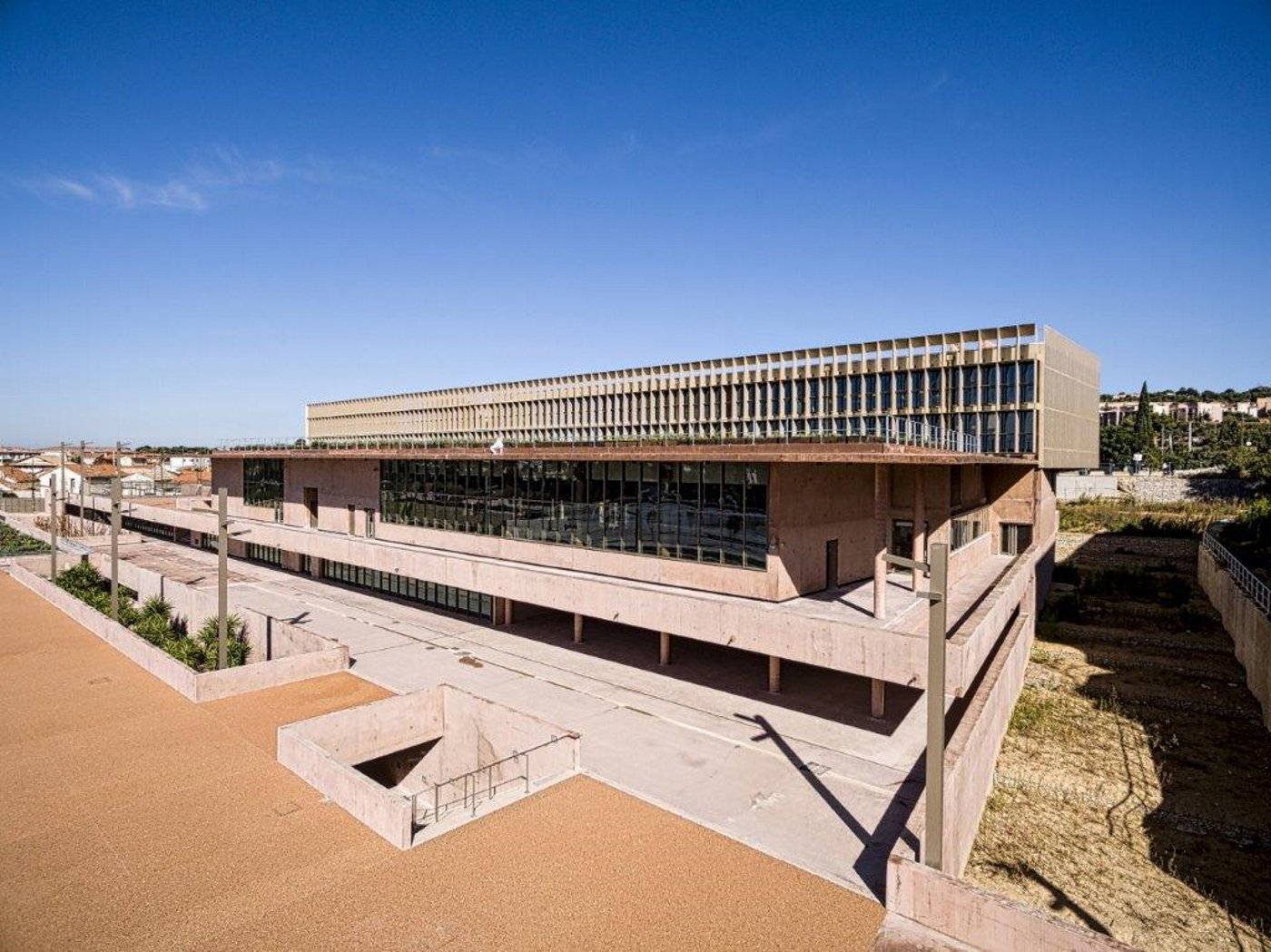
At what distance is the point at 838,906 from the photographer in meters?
10.4

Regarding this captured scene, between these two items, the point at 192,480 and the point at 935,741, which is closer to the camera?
the point at 935,741

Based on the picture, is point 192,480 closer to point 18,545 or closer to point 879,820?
point 18,545

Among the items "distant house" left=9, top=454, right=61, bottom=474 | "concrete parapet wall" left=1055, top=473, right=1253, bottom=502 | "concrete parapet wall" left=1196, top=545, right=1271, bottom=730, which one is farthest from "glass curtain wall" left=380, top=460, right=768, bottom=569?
"distant house" left=9, top=454, right=61, bottom=474

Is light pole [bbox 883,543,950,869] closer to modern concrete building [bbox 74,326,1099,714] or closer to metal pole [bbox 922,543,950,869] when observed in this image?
metal pole [bbox 922,543,950,869]

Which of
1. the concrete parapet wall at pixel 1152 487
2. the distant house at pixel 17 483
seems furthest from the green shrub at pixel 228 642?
the concrete parapet wall at pixel 1152 487

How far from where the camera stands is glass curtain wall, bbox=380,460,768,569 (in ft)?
70.3

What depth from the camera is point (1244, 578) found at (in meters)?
30.3

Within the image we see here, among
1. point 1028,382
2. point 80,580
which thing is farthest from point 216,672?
point 1028,382

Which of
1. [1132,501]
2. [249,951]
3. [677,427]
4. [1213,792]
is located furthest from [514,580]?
[1132,501]

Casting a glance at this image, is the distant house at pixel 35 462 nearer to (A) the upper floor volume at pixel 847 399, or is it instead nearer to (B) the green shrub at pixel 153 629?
(A) the upper floor volume at pixel 847 399

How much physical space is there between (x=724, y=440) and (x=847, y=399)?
25314mm

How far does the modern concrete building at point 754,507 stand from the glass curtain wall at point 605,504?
0.08 metres

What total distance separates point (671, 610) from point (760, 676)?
4.65 metres

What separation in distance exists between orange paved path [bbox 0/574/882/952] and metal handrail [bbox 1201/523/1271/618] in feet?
73.7
